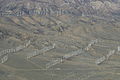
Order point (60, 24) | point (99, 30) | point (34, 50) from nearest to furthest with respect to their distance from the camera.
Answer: point (34, 50) < point (99, 30) < point (60, 24)

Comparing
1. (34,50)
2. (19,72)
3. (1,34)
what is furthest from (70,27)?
(19,72)

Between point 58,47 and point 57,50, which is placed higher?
point 57,50

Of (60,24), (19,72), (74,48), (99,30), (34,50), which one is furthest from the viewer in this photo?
(60,24)

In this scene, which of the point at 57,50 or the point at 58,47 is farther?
the point at 58,47

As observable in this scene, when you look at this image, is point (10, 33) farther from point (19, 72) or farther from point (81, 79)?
point (81, 79)

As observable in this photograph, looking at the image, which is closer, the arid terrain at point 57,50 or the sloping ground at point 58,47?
the sloping ground at point 58,47

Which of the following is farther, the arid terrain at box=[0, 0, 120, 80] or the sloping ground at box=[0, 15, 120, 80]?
the arid terrain at box=[0, 0, 120, 80]

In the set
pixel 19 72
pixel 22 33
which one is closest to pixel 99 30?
pixel 22 33

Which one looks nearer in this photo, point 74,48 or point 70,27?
point 74,48
